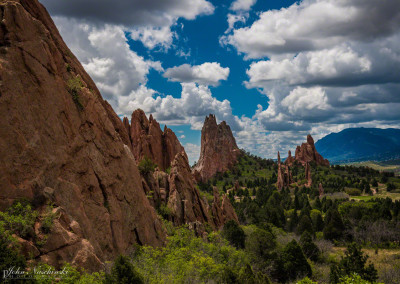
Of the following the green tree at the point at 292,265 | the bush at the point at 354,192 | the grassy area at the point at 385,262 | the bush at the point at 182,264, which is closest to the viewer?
the bush at the point at 182,264

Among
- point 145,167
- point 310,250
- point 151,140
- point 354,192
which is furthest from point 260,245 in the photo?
point 354,192

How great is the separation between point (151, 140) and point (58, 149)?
83774mm

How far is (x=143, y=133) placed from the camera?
111 metres

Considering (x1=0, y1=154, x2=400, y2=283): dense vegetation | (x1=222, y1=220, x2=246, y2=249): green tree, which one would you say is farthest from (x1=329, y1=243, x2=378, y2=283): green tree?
(x1=222, y1=220, x2=246, y2=249): green tree

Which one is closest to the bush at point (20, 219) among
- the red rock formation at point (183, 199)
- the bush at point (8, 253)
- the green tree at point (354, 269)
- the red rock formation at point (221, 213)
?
the bush at point (8, 253)

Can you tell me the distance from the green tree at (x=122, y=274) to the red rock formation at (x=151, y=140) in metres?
82.2

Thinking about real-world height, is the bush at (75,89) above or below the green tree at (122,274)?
above

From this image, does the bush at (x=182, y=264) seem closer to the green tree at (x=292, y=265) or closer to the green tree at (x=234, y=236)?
the green tree at (x=292, y=265)

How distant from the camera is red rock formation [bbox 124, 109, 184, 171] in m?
107

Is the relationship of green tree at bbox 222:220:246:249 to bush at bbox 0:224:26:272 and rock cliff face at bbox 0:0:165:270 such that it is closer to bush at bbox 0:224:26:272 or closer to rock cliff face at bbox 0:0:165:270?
rock cliff face at bbox 0:0:165:270

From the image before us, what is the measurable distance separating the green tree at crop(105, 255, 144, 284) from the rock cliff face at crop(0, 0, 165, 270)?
5.50ft

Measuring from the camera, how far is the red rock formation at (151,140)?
4205 inches

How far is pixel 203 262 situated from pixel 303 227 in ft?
187

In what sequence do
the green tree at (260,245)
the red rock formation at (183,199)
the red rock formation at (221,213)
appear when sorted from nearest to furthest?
the green tree at (260,245)
the red rock formation at (183,199)
the red rock formation at (221,213)
